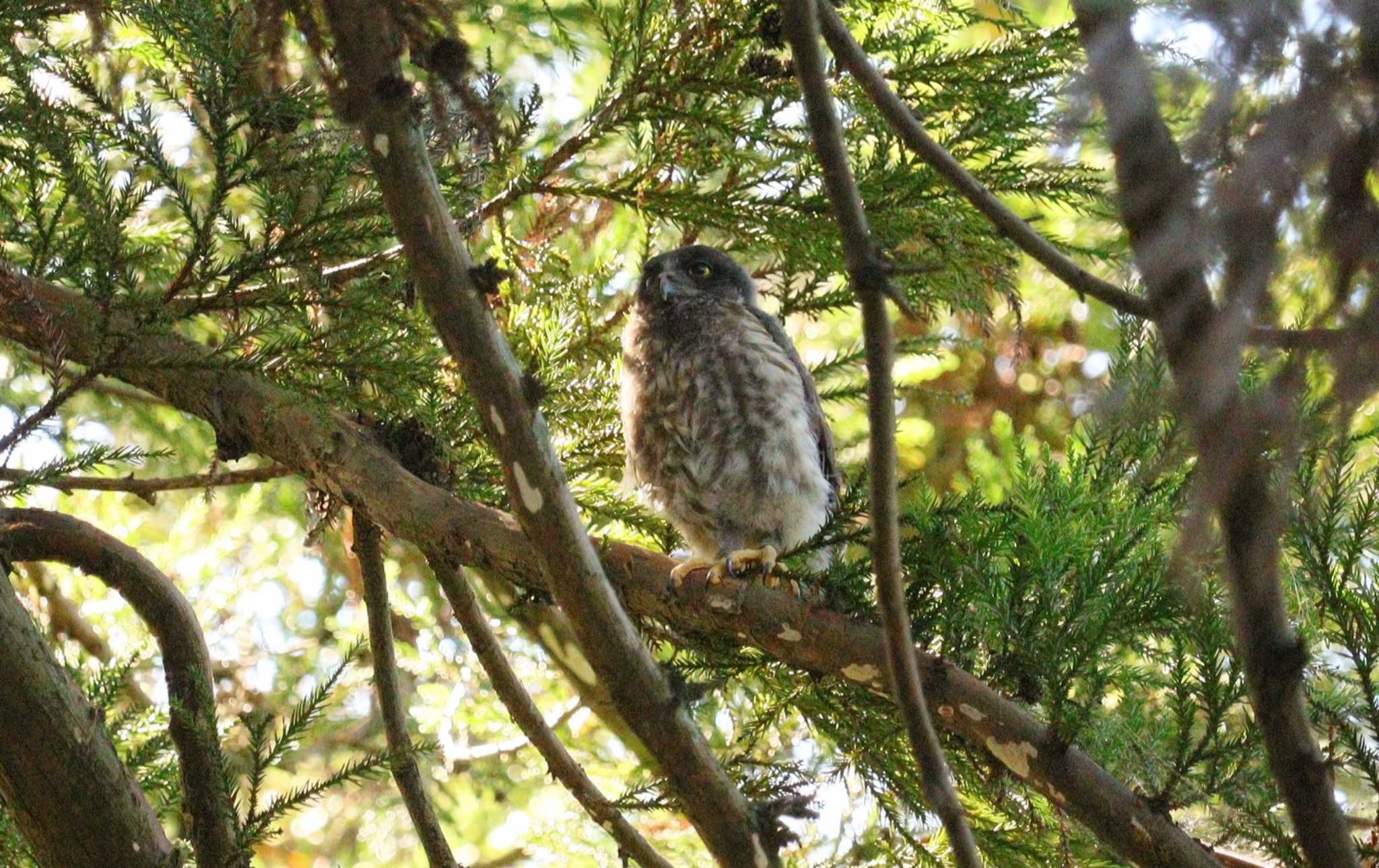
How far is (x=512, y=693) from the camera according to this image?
10.6 feet

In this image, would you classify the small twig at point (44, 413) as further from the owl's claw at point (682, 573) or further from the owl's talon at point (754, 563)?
the owl's talon at point (754, 563)

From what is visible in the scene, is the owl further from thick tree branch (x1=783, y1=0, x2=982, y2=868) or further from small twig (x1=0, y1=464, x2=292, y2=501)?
thick tree branch (x1=783, y1=0, x2=982, y2=868)

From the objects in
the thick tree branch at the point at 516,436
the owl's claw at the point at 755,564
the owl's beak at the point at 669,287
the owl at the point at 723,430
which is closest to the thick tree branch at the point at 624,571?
the owl's claw at the point at 755,564

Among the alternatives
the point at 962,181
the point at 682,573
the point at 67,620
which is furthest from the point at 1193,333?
the point at 67,620

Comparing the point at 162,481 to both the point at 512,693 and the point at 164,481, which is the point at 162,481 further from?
the point at 512,693

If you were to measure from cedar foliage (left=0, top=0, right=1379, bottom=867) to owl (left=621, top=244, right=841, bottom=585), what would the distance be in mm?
262

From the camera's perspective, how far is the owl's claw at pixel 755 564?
10.5 ft

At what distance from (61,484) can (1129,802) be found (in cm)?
225

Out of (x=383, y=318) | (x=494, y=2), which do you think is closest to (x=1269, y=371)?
(x=383, y=318)

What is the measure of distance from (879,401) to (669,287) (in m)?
2.71

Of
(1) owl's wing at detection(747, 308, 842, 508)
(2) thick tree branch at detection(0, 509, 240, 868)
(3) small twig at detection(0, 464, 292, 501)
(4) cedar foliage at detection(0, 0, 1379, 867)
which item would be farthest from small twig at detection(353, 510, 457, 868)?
(1) owl's wing at detection(747, 308, 842, 508)

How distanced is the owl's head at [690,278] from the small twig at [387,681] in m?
1.41

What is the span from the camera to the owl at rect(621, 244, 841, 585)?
3930 millimetres

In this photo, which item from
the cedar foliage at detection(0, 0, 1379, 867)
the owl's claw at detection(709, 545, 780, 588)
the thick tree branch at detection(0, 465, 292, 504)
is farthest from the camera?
the owl's claw at detection(709, 545, 780, 588)
